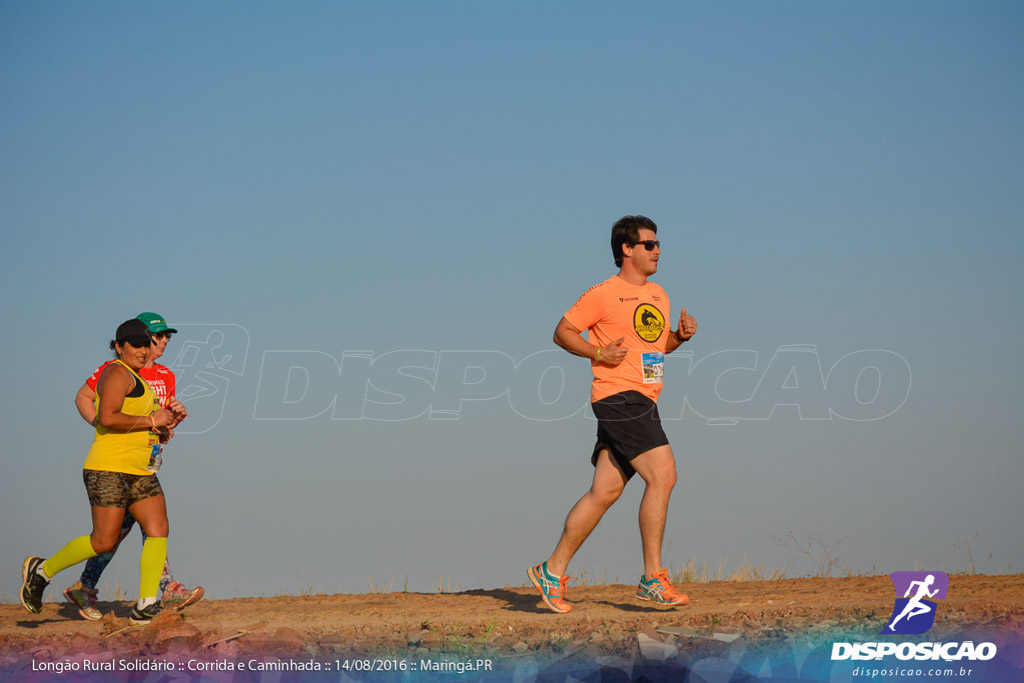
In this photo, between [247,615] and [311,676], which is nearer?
[311,676]

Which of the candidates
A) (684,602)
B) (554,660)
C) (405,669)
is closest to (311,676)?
(405,669)

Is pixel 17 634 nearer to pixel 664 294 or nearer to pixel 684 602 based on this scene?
pixel 684 602

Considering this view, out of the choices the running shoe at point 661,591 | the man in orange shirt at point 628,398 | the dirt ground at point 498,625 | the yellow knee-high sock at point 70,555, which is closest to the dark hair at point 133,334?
the yellow knee-high sock at point 70,555

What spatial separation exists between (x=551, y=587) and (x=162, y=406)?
3.23m

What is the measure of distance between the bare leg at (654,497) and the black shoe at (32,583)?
438 centimetres

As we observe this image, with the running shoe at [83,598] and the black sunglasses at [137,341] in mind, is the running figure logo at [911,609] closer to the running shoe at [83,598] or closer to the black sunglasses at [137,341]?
the black sunglasses at [137,341]

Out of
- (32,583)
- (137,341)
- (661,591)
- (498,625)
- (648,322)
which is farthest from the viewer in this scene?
(32,583)

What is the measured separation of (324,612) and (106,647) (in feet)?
6.34

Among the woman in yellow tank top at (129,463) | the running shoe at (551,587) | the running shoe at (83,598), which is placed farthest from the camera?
the running shoe at (83,598)

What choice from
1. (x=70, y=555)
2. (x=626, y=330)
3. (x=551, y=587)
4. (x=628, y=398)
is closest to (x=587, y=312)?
(x=626, y=330)

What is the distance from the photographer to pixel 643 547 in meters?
6.91

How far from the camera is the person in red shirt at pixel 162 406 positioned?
7.73m

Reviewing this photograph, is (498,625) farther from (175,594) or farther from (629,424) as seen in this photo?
(175,594)

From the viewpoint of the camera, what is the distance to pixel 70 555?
752 cm
